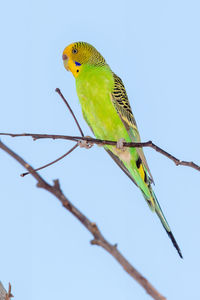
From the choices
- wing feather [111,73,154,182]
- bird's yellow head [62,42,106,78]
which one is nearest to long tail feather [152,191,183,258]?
wing feather [111,73,154,182]

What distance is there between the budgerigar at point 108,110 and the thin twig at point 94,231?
8.84ft

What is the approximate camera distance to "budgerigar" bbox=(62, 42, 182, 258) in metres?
3.82

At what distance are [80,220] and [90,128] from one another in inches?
126

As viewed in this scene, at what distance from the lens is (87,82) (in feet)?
12.6

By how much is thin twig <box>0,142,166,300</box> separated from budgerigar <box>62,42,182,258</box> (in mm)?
2695

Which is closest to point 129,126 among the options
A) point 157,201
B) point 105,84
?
point 105,84

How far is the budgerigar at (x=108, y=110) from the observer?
12.5ft

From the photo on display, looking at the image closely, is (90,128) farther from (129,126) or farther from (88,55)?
(88,55)

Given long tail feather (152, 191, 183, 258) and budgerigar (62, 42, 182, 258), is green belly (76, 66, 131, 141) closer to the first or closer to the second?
budgerigar (62, 42, 182, 258)

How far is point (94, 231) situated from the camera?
945 mm

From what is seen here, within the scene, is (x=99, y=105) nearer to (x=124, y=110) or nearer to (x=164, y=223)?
(x=124, y=110)

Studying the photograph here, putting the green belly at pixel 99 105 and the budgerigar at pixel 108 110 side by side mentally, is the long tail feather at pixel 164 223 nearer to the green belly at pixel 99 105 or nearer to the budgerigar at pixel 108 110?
the budgerigar at pixel 108 110

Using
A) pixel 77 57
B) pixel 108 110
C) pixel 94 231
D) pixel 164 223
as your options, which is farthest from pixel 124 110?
pixel 94 231

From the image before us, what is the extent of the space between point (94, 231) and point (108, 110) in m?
2.97
